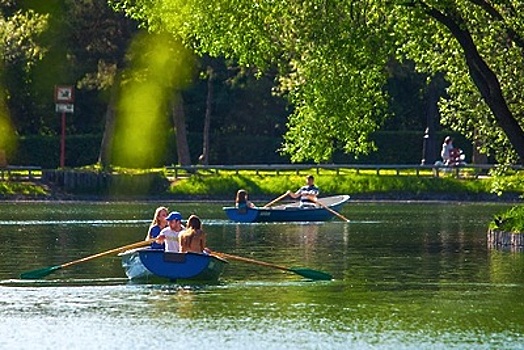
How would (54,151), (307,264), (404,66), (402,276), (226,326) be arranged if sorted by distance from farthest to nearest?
(54,151) < (404,66) < (307,264) < (402,276) < (226,326)

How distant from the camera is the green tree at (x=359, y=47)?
39.8 meters

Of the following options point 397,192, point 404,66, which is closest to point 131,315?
point 397,192

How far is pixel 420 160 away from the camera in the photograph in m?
82.5

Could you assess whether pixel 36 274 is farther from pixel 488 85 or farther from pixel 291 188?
pixel 291 188

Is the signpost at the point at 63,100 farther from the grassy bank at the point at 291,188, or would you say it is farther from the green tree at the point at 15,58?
the grassy bank at the point at 291,188

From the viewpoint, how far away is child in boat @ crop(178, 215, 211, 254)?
32375mm

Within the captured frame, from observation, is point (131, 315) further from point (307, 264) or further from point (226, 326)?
point (307, 264)

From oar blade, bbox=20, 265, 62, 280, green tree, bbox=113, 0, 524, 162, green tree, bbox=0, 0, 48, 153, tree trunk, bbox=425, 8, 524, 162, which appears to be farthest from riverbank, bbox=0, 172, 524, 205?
oar blade, bbox=20, 265, 62, 280

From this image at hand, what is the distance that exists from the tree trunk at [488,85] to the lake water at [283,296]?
2.76 metres

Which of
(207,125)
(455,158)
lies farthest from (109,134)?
(455,158)

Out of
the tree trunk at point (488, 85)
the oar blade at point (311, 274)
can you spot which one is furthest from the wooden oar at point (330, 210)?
the oar blade at point (311, 274)

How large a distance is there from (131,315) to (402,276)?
852cm

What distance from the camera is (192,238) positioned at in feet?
107

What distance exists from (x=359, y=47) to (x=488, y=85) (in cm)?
313
